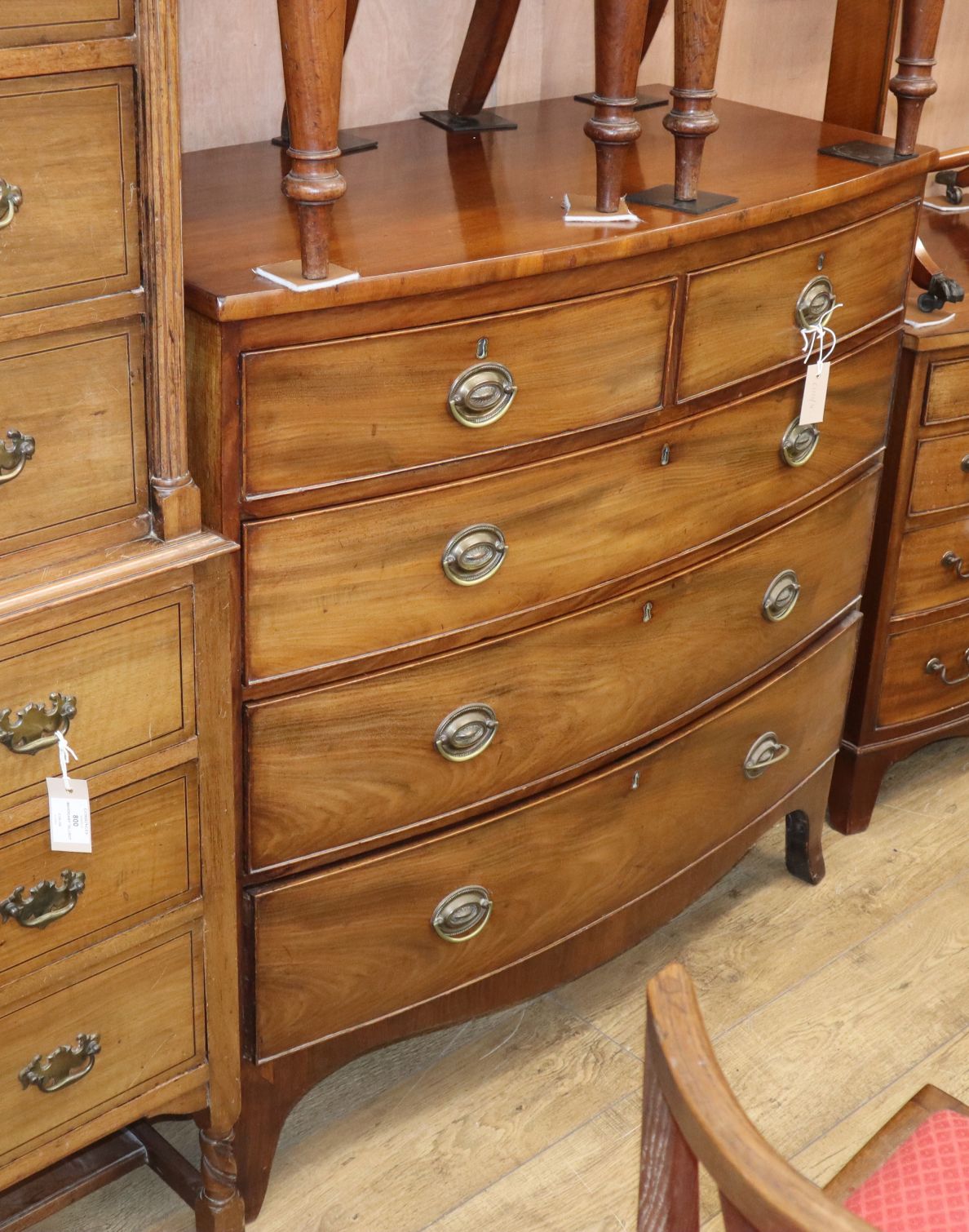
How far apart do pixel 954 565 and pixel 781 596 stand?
1.83ft

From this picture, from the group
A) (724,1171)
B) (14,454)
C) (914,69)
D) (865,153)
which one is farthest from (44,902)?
(914,69)

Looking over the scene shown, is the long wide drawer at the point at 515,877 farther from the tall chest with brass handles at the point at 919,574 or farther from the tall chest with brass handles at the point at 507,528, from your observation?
the tall chest with brass handles at the point at 919,574

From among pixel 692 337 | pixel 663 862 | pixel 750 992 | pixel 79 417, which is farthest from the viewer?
pixel 750 992

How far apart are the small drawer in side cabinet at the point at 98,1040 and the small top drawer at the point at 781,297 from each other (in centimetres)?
87

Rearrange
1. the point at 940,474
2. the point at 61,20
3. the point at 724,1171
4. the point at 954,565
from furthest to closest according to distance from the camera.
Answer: the point at 954,565 < the point at 940,474 < the point at 61,20 < the point at 724,1171

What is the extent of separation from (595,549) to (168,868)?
0.61 m

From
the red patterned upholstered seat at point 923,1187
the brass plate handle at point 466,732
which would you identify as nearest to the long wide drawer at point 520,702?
the brass plate handle at point 466,732

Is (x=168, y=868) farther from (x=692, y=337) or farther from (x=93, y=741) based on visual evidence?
(x=692, y=337)

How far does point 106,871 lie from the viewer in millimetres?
1508

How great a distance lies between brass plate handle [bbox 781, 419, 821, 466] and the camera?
202 cm

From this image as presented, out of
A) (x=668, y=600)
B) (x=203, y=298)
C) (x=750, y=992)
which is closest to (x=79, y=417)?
(x=203, y=298)

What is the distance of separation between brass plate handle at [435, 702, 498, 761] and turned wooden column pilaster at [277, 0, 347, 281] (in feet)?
1.90

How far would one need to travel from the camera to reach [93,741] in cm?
144

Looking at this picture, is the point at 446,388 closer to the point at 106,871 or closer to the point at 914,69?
the point at 106,871
